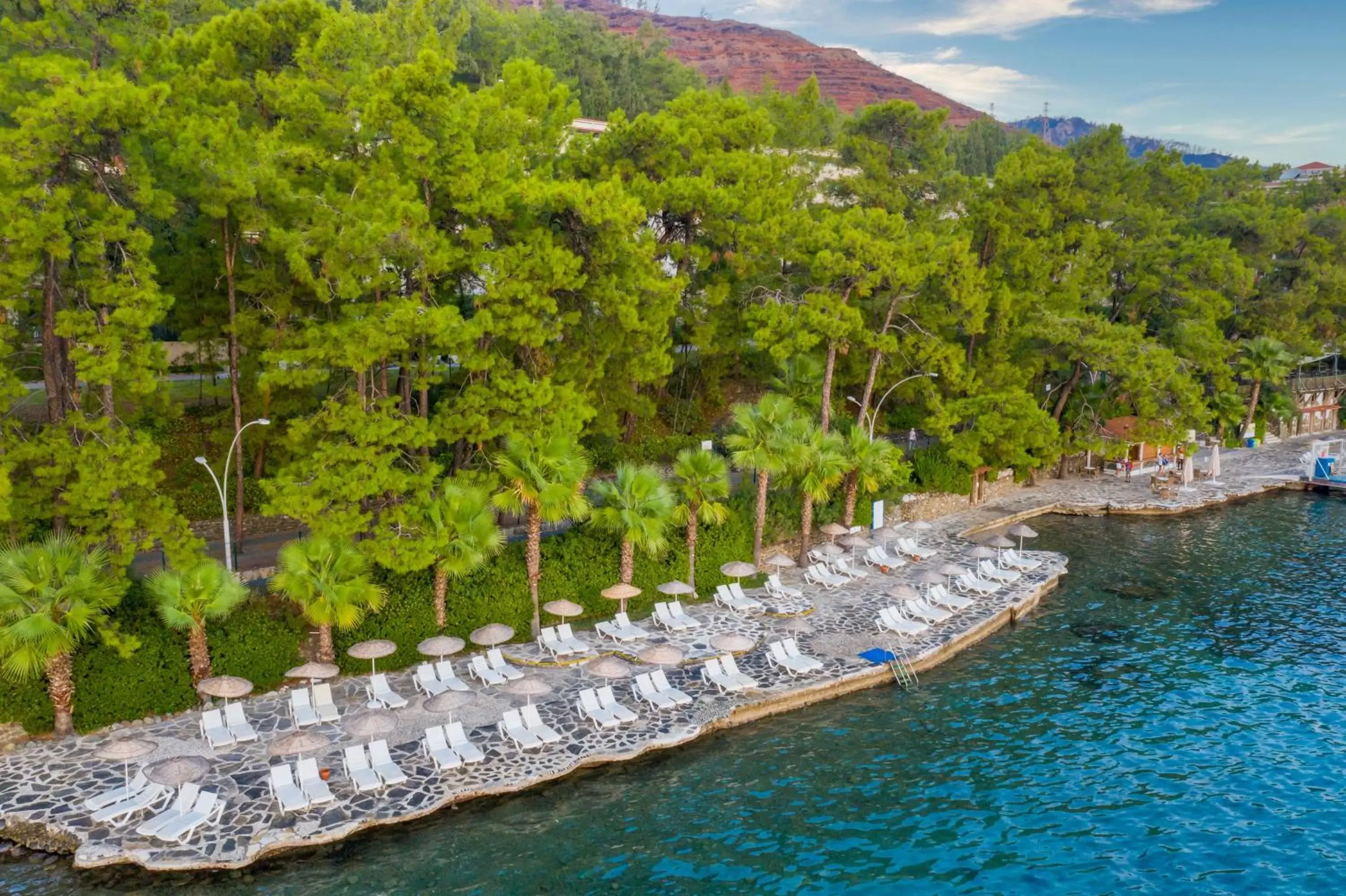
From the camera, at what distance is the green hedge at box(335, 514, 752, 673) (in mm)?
26375

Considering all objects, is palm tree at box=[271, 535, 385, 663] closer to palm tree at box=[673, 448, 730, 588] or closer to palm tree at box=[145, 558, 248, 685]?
palm tree at box=[145, 558, 248, 685]

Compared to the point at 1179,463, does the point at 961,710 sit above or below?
below

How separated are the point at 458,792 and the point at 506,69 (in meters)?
24.9

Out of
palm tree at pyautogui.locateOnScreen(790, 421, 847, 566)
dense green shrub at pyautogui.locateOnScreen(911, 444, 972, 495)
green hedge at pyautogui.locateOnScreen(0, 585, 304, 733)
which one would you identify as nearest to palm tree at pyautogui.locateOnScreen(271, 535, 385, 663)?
green hedge at pyautogui.locateOnScreen(0, 585, 304, 733)

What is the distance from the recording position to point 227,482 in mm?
29062

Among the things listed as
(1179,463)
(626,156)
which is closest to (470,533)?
(626,156)

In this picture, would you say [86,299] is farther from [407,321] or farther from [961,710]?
[961,710]

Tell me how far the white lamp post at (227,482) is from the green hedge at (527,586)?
4062mm

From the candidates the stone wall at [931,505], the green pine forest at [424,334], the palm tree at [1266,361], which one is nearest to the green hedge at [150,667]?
the green pine forest at [424,334]

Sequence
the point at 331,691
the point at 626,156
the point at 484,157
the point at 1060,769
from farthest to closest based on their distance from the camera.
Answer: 1. the point at 626,156
2. the point at 484,157
3. the point at 331,691
4. the point at 1060,769

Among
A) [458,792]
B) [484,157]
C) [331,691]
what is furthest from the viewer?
[484,157]

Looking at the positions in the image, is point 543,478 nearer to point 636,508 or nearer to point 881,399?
point 636,508

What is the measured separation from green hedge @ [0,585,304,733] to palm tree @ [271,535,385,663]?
117cm

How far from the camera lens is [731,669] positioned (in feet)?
84.9
